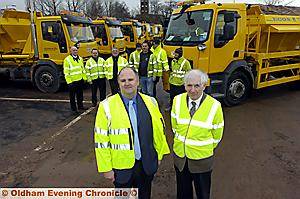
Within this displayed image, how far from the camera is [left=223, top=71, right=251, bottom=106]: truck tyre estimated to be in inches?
289

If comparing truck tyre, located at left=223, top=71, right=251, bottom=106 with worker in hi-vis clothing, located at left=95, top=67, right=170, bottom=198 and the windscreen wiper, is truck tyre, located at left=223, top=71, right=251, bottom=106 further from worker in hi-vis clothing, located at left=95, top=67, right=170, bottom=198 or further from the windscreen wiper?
worker in hi-vis clothing, located at left=95, top=67, right=170, bottom=198

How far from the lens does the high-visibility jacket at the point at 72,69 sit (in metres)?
6.83

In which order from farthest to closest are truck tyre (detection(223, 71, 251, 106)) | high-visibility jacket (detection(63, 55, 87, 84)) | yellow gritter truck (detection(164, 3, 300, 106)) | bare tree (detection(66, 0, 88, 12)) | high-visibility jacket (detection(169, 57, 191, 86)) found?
bare tree (detection(66, 0, 88, 12)), truck tyre (detection(223, 71, 251, 106)), high-visibility jacket (detection(63, 55, 87, 84)), yellow gritter truck (detection(164, 3, 300, 106)), high-visibility jacket (detection(169, 57, 191, 86))

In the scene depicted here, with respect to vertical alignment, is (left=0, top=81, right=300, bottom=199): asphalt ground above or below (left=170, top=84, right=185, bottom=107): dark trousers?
below

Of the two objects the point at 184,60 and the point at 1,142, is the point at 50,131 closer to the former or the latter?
the point at 1,142

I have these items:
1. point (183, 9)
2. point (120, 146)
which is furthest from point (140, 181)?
point (183, 9)

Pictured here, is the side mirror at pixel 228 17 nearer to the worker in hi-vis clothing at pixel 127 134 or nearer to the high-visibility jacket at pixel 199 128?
the high-visibility jacket at pixel 199 128

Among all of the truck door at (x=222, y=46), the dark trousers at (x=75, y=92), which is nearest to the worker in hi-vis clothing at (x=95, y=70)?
the dark trousers at (x=75, y=92)

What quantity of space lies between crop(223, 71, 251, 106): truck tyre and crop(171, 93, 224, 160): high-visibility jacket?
191 inches

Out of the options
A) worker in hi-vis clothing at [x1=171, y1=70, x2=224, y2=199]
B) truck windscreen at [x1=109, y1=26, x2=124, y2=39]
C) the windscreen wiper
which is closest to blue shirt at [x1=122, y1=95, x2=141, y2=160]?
worker in hi-vis clothing at [x1=171, y1=70, x2=224, y2=199]

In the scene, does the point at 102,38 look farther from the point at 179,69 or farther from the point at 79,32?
the point at 179,69

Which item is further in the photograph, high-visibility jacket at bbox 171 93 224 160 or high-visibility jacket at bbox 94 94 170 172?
high-visibility jacket at bbox 171 93 224 160

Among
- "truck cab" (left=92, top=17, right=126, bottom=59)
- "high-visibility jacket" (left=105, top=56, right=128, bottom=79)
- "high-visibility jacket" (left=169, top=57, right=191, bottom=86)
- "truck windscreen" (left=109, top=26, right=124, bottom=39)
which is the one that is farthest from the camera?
"truck windscreen" (left=109, top=26, right=124, bottom=39)

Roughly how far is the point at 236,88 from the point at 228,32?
4.96ft
